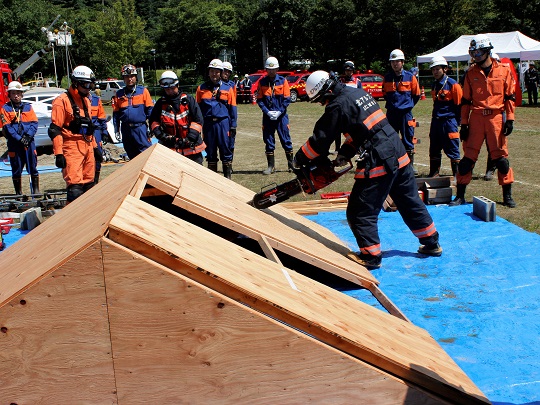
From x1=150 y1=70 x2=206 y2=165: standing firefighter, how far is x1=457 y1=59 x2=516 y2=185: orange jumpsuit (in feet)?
11.7

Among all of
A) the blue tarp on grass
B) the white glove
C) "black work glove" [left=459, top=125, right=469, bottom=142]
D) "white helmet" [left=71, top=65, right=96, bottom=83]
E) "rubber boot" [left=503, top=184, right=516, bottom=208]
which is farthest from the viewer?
"black work glove" [left=459, top=125, right=469, bottom=142]

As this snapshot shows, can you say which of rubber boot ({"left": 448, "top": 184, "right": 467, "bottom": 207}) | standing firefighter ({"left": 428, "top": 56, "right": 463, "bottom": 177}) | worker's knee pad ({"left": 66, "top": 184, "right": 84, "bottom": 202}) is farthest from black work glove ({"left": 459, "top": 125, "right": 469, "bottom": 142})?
worker's knee pad ({"left": 66, "top": 184, "right": 84, "bottom": 202})

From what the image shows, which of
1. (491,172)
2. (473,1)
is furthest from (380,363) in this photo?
(473,1)

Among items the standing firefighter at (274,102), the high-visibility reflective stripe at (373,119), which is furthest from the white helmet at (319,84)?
the standing firefighter at (274,102)

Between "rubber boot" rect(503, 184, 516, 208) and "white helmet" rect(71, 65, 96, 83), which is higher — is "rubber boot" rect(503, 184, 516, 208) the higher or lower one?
the lower one

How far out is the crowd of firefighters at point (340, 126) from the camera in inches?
219

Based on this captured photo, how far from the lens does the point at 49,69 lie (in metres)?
48.9

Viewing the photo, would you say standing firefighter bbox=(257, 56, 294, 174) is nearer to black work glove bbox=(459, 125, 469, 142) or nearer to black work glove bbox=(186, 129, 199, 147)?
black work glove bbox=(186, 129, 199, 147)

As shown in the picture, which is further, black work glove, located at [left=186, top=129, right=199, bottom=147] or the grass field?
→ black work glove, located at [left=186, top=129, right=199, bottom=147]

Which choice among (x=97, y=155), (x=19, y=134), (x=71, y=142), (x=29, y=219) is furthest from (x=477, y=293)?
(x=19, y=134)

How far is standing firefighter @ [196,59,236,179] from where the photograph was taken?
33.1 feet

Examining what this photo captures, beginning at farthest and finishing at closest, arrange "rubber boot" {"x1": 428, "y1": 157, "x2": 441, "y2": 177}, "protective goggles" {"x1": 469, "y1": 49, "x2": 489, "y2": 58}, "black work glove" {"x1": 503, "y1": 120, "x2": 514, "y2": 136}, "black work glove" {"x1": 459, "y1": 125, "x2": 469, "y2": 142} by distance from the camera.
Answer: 1. "rubber boot" {"x1": 428, "y1": 157, "x2": 441, "y2": 177}
2. "black work glove" {"x1": 459, "y1": 125, "x2": 469, "y2": 142}
3. "black work glove" {"x1": 503, "y1": 120, "x2": 514, "y2": 136}
4. "protective goggles" {"x1": 469, "y1": 49, "x2": 489, "y2": 58}

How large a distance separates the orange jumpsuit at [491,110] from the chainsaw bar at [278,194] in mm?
3365

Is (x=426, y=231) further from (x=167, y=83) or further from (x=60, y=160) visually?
(x=60, y=160)
